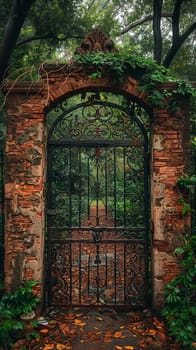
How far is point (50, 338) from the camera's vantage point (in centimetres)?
432

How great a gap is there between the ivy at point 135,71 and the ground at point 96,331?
3272mm

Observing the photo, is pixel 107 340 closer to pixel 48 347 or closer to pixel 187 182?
pixel 48 347

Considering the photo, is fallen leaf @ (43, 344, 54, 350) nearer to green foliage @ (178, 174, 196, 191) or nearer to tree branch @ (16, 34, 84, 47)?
green foliage @ (178, 174, 196, 191)

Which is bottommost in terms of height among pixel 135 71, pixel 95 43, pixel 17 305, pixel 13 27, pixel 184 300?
pixel 17 305

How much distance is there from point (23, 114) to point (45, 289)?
280 centimetres

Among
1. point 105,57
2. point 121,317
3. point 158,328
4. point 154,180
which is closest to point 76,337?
point 121,317

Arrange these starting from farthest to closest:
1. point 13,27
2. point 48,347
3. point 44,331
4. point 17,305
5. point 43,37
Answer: point 43,37, point 13,27, point 17,305, point 44,331, point 48,347

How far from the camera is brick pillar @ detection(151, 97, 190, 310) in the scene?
189 inches

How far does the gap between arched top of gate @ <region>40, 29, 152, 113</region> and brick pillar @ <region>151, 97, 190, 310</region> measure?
0.45 m

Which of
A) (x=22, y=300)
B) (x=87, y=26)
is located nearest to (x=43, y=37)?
(x=87, y=26)

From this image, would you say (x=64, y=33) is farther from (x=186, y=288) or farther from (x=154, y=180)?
(x=186, y=288)

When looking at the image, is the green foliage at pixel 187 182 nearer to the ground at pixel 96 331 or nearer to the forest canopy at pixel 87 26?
the ground at pixel 96 331

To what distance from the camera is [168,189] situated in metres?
4.80

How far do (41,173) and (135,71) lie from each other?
213 cm
